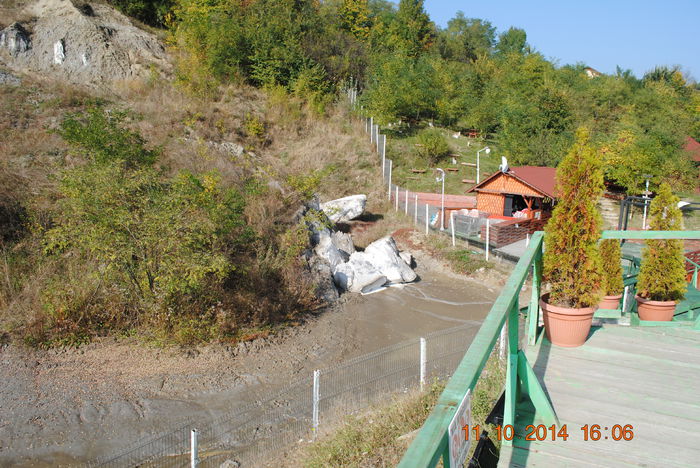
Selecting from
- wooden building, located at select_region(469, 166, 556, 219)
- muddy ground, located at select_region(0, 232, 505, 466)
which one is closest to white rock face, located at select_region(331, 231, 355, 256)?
muddy ground, located at select_region(0, 232, 505, 466)

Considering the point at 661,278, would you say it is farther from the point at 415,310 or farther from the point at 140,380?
the point at 140,380

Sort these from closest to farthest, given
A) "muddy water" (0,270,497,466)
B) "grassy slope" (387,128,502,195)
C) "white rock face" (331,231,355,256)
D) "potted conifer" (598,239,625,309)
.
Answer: "potted conifer" (598,239,625,309) → "muddy water" (0,270,497,466) → "white rock face" (331,231,355,256) → "grassy slope" (387,128,502,195)

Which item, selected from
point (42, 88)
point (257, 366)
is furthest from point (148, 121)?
point (257, 366)

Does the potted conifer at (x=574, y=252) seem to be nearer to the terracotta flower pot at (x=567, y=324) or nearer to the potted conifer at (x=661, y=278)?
the terracotta flower pot at (x=567, y=324)

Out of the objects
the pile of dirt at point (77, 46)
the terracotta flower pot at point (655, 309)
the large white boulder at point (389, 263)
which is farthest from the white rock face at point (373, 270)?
the pile of dirt at point (77, 46)

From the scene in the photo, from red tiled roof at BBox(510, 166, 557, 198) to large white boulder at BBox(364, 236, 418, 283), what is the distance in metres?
7.35

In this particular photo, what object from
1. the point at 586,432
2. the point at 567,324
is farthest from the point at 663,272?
the point at 586,432

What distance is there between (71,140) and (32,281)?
A: 3272mm

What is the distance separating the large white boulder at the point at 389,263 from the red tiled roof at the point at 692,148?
86.5ft

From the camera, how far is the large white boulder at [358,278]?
13461 millimetres

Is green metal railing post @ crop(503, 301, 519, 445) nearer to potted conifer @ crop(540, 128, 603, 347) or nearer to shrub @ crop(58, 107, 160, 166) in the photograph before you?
potted conifer @ crop(540, 128, 603, 347)

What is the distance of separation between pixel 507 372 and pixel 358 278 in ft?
36.1

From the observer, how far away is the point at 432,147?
94.7ft

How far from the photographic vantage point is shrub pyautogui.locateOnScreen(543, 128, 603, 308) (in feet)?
11.9
